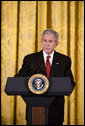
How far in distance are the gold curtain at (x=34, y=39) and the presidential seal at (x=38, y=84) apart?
157 centimetres

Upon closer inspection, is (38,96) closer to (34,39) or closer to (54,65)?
(54,65)

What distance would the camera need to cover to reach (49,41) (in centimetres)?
157

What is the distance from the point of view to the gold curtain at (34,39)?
2.74 m

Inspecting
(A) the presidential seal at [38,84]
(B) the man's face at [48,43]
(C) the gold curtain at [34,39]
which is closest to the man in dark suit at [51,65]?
(B) the man's face at [48,43]

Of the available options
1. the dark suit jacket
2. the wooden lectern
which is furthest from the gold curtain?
the wooden lectern

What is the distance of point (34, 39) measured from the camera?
2.76 meters

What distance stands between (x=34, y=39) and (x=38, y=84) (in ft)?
5.29

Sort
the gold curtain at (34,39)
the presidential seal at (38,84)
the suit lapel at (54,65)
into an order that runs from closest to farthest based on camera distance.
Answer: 1. the presidential seal at (38,84)
2. the suit lapel at (54,65)
3. the gold curtain at (34,39)

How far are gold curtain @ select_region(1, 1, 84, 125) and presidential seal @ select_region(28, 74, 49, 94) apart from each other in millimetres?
1574

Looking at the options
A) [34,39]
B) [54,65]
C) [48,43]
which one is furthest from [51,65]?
[34,39]

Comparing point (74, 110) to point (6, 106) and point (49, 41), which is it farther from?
point (49, 41)

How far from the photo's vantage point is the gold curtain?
2.74 m

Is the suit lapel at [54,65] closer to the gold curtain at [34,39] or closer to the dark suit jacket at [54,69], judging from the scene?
the dark suit jacket at [54,69]

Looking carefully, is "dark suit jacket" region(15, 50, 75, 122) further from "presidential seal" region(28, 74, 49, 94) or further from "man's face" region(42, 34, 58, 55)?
"presidential seal" region(28, 74, 49, 94)
